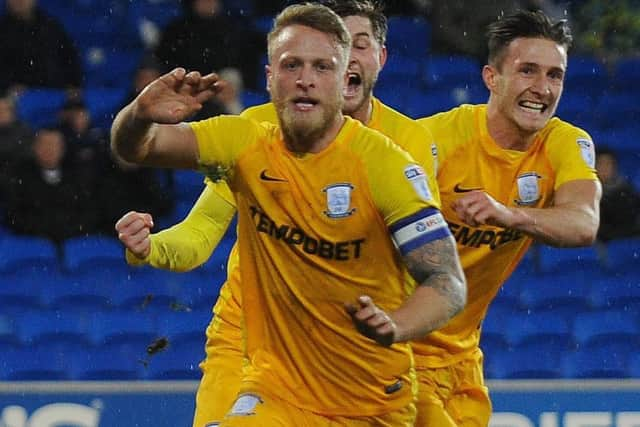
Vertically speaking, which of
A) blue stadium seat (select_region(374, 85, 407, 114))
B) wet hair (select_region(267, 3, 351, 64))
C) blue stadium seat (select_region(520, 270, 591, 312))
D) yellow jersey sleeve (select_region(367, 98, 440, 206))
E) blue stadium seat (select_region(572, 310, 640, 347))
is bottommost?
blue stadium seat (select_region(572, 310, 640, 347))

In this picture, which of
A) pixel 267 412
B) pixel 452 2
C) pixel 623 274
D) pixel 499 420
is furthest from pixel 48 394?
pixel 452 2

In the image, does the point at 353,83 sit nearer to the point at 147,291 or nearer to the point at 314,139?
the point at 314,139

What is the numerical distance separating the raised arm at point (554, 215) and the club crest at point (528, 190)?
0.13m

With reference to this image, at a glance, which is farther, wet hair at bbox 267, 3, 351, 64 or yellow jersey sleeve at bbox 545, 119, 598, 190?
yellow jersey sleeve at bbox 545, 119, 598, 190

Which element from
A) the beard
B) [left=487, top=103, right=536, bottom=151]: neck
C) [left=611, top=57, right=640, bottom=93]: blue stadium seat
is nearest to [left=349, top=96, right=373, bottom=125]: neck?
[left=487, top=103, right=536, bottom=151]: neck

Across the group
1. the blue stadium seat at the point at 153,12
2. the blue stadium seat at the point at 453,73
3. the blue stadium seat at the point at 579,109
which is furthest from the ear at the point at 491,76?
the blue stadium seat at the point at 153,12

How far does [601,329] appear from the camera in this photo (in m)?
9.51

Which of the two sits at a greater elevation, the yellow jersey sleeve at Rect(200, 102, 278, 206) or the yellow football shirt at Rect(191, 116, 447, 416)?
the yellow jersey sleeve at Rect(200, 102, 278, 206)

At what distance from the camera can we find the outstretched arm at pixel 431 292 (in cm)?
414

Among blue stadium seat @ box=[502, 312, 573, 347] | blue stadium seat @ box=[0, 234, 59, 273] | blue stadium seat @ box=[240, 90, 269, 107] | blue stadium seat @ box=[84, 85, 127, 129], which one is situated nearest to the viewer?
blue stadium seat @ box=[502, 312, 573, 347]

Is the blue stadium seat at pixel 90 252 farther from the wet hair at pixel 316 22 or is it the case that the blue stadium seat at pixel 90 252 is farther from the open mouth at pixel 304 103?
the open mouth at pixel 304 103

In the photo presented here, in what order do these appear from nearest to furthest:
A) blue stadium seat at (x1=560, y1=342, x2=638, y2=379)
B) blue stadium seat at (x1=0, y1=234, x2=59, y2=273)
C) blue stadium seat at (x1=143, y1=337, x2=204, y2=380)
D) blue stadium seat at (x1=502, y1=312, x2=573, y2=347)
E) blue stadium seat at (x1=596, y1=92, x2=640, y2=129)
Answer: blue stadium seat at (x1=143, y1=337, x2=204, y2=380) < blue stadium seat at (x1=560, y1=342, x2=638, y2=379) < blue stadium seat at (x1=502, y1=312, x2=573, y2=347) < blue stadium seat at (x1=0, y1=234, x2=59, y2=273) < blue stadium seat at (x1=596, y1=92, x2=640, y2=129)

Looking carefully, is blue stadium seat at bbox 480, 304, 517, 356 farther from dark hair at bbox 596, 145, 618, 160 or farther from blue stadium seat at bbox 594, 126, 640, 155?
blue stadium seat at bbox 594, 126, 640, 155

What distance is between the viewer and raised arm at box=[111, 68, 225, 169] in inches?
167
